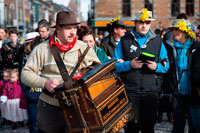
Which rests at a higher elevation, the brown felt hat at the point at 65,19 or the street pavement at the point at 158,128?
the brown felt hat at the point at 65,19

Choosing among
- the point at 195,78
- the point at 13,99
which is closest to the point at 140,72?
the point at 195,78

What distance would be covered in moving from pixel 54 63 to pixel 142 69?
1.51m

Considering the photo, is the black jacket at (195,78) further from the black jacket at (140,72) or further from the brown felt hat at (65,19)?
the brown felt hat at (65,19)

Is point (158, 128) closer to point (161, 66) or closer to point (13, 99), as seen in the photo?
point (161, 66)

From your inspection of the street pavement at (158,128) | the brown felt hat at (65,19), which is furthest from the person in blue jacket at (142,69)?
the street pavement at (158,128)

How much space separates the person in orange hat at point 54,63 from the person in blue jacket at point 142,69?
110cm

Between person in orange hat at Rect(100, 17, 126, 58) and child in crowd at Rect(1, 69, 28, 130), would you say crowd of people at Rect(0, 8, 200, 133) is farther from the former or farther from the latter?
child in crowd at Rect(1, 69, 28, 130)

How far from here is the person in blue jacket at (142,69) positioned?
4.40 metres

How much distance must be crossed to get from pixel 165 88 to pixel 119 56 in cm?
87

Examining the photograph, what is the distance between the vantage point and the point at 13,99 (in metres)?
7.44

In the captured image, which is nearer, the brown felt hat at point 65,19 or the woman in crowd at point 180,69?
the brown felt hat at point 65,19

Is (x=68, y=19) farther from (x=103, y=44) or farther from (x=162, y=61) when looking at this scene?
(x=103, y=44)

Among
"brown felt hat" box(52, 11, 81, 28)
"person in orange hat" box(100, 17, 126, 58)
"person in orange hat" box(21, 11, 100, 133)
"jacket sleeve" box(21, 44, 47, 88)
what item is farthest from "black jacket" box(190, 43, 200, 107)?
"person in orange hat" box(100, 17, 126, 58)

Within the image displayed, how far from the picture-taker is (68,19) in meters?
3.35
